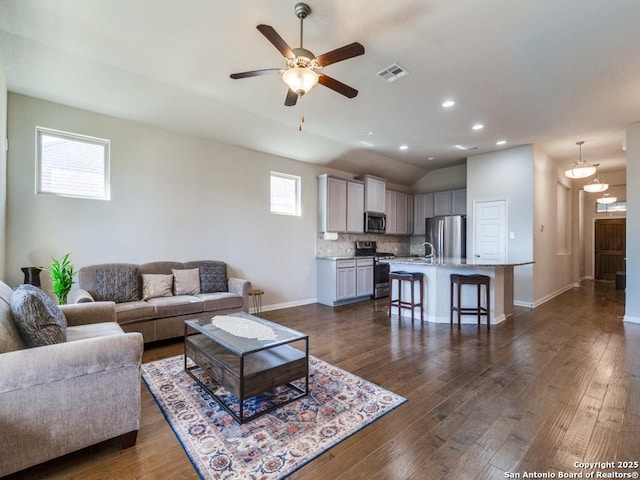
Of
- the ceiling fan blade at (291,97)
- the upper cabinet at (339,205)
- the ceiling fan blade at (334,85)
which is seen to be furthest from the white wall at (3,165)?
the upper cabinet at (339,205)

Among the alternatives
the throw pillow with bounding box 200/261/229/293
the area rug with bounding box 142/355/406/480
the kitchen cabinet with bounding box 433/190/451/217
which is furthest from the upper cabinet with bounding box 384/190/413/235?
the area rug with bounding box 142/355/406/480

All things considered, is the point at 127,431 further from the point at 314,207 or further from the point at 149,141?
the point at 314,207

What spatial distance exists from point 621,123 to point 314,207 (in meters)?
5.34

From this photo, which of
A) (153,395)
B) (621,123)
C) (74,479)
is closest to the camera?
(74,479)

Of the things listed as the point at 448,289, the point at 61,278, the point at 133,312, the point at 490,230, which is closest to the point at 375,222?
the point at 490,230

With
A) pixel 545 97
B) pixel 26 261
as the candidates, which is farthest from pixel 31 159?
pixel 545 97

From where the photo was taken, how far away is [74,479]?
159cm

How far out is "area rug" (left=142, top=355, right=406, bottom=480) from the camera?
1704 mm

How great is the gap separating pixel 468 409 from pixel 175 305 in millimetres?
3325

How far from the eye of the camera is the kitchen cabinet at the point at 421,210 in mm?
7965

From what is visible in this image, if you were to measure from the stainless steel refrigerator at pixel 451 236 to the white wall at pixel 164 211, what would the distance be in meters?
3.12

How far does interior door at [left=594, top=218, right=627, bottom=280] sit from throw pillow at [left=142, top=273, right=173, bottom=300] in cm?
1239

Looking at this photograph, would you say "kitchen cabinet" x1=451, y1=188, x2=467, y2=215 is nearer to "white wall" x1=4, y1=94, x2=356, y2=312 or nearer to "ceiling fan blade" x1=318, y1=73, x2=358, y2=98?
"white wall" x1=4, y1=94, x2=356, y2=312

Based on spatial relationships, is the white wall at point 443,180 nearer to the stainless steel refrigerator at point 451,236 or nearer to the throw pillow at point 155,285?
the stainless steel refrigerator at point 451,236
